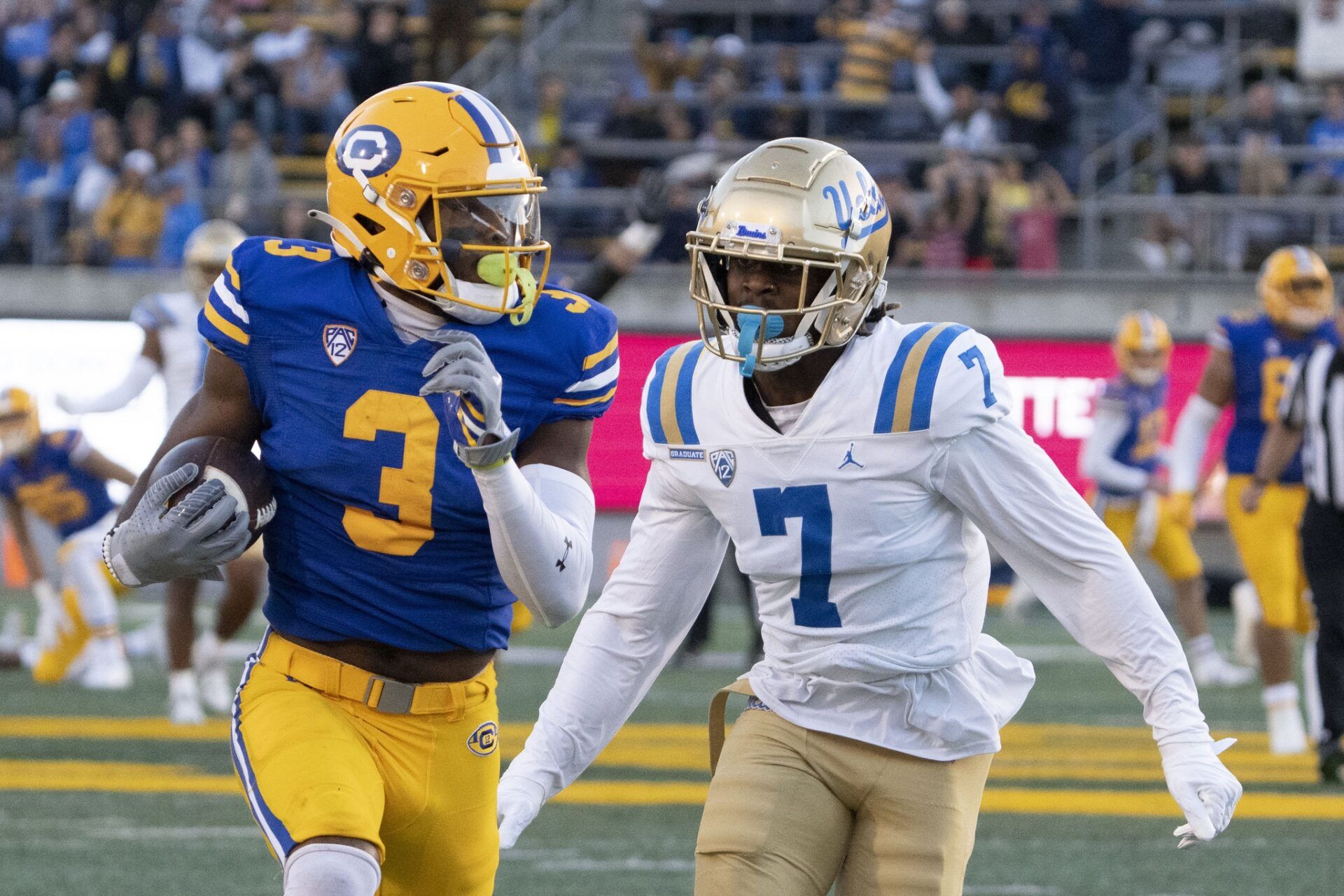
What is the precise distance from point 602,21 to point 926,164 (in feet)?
12.4

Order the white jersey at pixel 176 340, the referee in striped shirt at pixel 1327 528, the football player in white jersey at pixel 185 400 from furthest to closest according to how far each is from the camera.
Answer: the white jersey at pixel 176 340
the football player in white jersey at pixel 185 400
the referee in striped shirt at pixel 1327 528

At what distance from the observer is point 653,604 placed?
3240 mm

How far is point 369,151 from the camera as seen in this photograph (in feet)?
10.9

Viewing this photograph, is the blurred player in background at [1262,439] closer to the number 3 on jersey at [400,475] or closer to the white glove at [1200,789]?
the white glove at [1200,789]

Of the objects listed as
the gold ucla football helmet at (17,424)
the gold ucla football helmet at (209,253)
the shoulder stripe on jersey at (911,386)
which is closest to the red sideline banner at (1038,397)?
the gold ucla football helmet at (17,424)

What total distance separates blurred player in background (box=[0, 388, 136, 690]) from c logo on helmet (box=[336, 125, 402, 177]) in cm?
602

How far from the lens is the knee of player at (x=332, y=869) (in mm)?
2912

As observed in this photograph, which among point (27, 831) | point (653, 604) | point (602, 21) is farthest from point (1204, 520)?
point (653, 604)

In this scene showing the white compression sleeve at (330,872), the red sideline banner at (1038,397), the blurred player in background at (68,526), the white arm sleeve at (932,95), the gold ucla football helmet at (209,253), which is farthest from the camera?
the white arm sleeve at (932,95)

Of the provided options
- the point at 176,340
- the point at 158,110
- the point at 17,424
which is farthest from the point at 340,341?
the point at 158,110

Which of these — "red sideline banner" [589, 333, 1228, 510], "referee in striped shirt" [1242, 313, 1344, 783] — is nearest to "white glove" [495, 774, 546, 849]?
"referee in striped shirt" [1242, 313, 1344, 783]

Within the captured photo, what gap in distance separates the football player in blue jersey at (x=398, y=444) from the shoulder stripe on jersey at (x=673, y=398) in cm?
13

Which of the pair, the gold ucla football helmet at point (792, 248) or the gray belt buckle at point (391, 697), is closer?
the gold ucla football helmet at point (792, 248)

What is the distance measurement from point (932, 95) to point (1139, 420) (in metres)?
5.56
